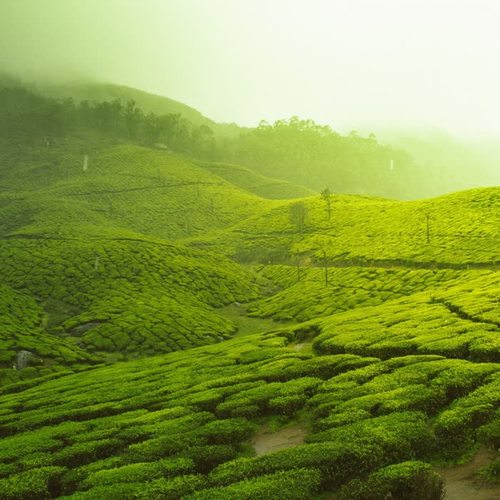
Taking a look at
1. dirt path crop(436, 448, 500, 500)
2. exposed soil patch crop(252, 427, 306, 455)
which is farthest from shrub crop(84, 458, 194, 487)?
dirt path crop(436, 448, 500, 500)

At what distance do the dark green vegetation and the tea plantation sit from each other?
0.16 meters

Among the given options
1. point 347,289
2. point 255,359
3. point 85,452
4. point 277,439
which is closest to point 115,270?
point 347,289

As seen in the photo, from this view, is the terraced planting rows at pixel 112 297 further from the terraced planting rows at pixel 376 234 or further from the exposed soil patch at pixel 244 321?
the terraced planting rows at pixel 376 234

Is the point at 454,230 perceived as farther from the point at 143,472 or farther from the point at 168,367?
the point at 143,472

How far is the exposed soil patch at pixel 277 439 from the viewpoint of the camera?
76.5 feet

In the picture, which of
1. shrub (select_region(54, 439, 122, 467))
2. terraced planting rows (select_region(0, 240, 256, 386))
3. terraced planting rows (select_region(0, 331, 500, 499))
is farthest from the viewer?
terraced planting rows (select_region(0, 240, 256, 386))

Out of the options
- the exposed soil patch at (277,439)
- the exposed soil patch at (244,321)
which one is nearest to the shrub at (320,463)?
the exposed soil patch at (277,439)

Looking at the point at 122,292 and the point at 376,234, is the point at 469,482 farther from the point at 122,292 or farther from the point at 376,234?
the point at 376,234

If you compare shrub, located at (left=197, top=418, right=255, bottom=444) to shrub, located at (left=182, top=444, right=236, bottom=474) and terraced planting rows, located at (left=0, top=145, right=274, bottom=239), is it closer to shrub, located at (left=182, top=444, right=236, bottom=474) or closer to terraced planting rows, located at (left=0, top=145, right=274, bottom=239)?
shrub, located at (left=182, top=444, right=236, bottom=474)

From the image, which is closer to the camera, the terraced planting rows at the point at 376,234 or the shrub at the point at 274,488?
the shrub at the point at 274,488

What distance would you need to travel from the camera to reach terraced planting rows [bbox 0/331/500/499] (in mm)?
18656

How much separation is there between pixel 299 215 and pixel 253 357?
104406mm

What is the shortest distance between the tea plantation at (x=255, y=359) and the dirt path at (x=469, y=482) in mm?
287

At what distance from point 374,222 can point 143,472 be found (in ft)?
345
